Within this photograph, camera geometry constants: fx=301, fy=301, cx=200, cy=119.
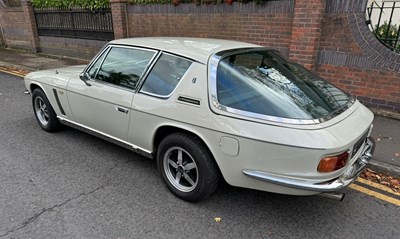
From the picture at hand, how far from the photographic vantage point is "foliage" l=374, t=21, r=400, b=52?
195 inches

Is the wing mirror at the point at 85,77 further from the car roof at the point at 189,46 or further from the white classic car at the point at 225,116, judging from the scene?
the car roof at the point at 189,46

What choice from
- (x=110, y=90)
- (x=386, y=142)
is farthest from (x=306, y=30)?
(x=110, y=90)

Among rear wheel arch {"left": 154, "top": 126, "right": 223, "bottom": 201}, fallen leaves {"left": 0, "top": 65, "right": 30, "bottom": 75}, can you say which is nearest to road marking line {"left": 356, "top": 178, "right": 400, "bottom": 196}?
rear wheel arch {"left": 154, "top": 126, "right": 223, "bottom": 201}

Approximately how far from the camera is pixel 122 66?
138 inches

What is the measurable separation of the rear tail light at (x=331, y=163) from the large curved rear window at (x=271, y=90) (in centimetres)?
35

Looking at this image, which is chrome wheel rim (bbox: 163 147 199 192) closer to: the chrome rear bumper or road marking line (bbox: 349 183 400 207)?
the chrome rear bumper

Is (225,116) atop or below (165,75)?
below

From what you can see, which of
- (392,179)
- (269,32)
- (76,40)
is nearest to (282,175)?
(392,179)

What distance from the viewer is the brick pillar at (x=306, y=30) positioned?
5230mm

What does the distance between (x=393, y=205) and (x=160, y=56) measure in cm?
280

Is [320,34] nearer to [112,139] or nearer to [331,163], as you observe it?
[331,163]

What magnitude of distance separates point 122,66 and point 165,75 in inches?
28.8

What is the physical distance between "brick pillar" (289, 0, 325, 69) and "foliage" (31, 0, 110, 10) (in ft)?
19.6

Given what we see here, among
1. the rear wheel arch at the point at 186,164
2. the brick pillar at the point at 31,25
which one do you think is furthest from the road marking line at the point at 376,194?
the brick pillar at the point at 31,25
